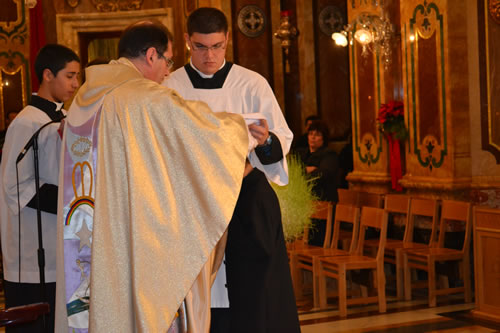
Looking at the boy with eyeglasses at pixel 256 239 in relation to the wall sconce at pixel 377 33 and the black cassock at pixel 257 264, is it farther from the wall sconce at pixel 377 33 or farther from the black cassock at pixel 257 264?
the wall sconce at pixel 377 33

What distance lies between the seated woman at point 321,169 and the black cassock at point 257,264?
15.1ft

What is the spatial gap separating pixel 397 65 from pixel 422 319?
3597mm

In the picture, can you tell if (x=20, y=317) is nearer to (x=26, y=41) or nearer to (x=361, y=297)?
(x=361, y=297)

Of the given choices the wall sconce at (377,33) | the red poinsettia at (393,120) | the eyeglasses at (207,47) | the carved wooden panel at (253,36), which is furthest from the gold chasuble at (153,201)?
the carved wooden panel at (253,36)

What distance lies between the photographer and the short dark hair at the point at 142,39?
113 inches

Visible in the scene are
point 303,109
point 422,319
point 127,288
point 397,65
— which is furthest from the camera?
point 303,109

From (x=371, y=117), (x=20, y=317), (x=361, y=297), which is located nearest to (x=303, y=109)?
(x=371, y=117)

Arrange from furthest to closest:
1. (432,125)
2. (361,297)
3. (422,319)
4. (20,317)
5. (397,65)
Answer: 1. (397,65)
2. (432,125)
3. (361,297)
4. (422,319)
5. (20,317)

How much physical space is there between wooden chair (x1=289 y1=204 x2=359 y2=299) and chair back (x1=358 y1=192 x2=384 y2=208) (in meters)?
0.68

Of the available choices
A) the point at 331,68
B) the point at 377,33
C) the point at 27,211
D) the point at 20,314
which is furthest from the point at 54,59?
the point at 331,68

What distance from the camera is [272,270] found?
9.89 feet

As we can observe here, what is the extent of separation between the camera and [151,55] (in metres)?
2.90

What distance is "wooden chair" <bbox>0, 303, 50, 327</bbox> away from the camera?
93.4 inches

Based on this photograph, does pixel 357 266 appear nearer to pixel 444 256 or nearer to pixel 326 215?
pixel 444 256
